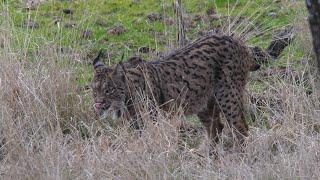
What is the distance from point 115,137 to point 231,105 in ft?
4.30

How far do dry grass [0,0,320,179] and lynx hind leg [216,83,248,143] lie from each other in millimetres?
133

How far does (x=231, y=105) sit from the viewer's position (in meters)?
8.91

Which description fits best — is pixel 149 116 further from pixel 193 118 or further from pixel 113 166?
pixel 193 118

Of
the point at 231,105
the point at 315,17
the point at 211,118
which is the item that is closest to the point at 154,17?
the point at 211,118

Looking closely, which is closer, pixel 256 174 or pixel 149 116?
pixel 256 174

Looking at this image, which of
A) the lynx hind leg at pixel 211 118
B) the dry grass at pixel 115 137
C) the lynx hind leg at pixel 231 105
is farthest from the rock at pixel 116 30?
the lynx hind leg at pixel 231 105

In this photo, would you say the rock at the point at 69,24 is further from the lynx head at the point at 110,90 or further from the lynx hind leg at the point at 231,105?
the lynx hind leg at the point at 231,105

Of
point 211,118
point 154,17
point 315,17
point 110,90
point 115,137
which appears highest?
point 315,17

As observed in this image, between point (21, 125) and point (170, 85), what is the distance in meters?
1.44

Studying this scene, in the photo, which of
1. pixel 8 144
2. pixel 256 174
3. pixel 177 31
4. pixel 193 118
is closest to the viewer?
pixel 256 174

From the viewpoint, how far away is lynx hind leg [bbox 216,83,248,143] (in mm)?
8883

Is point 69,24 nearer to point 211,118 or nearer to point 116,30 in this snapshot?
point 116,30

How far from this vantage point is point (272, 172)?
671cm

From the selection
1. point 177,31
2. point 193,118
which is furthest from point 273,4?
point 193,118
